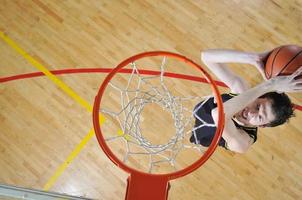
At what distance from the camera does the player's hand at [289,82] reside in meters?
2.17

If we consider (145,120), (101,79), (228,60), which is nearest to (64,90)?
(101,79)

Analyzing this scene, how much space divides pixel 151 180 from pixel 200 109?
3.11 feet

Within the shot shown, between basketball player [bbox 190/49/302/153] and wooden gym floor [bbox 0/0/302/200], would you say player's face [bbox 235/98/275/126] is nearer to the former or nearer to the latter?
basketball player [bbox 190/49/302/153]

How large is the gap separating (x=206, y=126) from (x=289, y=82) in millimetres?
648

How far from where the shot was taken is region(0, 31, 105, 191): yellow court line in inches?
135

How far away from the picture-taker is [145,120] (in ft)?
11.5

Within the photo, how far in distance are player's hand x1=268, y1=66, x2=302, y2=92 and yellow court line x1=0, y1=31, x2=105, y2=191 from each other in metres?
1.82

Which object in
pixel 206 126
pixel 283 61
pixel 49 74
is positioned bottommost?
pixel 49 74

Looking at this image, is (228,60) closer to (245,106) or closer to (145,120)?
(245,106)

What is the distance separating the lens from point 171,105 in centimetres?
310

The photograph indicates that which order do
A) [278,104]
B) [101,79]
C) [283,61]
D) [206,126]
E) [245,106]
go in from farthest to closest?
[101,79] < [206,126] < [283,61] < [278,104] < [245,106]

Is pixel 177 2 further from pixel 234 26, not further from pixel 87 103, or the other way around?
pixel 87 103

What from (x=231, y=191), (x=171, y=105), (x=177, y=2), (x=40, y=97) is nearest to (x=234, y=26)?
(x=177, y=2)

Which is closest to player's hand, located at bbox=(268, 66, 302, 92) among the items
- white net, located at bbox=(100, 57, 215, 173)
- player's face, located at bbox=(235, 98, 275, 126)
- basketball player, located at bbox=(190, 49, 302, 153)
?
basketball player, located at bbox=(190, 49, 302, 153)
